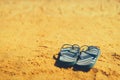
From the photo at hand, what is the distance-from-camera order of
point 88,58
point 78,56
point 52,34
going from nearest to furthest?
point 88,58
point 78,56
point 52,34

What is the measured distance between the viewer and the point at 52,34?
6199 mm

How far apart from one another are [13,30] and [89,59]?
8.32ft

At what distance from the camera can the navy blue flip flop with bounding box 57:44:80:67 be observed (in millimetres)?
4729

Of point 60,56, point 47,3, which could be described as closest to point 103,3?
point 47,3

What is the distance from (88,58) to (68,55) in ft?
1.29

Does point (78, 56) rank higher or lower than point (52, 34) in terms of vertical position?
lower

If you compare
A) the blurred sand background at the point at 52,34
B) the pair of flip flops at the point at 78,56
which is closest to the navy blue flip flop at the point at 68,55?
the pair of flip flops at the point at 78,56

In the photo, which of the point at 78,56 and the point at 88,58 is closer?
the point at 88,58

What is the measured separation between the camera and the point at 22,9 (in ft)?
25.6

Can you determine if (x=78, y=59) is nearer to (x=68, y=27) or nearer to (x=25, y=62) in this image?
(x=25, y=62)

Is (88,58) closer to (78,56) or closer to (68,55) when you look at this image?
(78,56)

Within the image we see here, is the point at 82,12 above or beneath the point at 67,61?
above

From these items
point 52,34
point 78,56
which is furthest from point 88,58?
point 52,34

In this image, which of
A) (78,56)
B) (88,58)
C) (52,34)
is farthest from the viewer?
(52,34)
